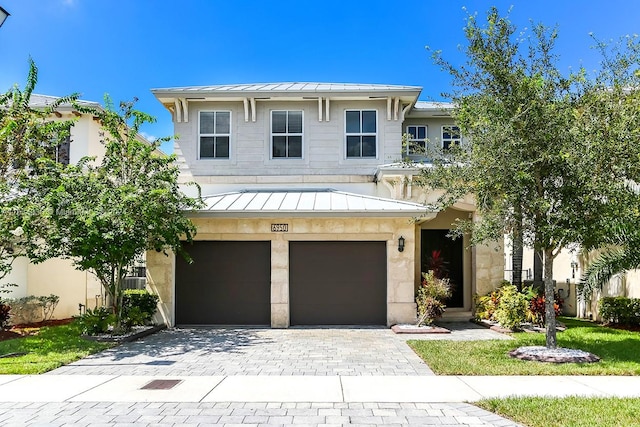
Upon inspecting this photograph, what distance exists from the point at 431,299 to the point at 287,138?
7793mm

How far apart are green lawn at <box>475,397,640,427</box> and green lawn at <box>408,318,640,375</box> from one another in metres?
1.89

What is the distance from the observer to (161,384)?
8.27m

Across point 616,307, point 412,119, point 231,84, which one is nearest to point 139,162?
point 231,84

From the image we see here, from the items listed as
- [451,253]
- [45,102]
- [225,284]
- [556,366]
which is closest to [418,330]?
[556,366]

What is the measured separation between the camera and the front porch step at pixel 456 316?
1744 cm

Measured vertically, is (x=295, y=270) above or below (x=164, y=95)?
below

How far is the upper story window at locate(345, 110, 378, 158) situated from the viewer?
1848 centimetres

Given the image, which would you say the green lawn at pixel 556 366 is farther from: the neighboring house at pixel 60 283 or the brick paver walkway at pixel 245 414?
the neighboring house at pixel 60 283

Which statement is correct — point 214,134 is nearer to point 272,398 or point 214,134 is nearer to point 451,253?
point 451,253

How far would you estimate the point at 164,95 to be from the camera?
18.1 meters

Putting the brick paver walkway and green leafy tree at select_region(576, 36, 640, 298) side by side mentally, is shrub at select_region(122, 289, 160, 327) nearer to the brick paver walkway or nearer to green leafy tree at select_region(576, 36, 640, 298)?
the brick paver walkway

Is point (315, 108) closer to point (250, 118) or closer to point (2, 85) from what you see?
point (250, 118)

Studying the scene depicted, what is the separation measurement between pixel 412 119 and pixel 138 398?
1539cm

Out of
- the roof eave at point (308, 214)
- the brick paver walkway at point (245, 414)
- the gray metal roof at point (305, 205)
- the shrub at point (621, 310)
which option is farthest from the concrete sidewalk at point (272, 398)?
the shrub at point (621, 310)
